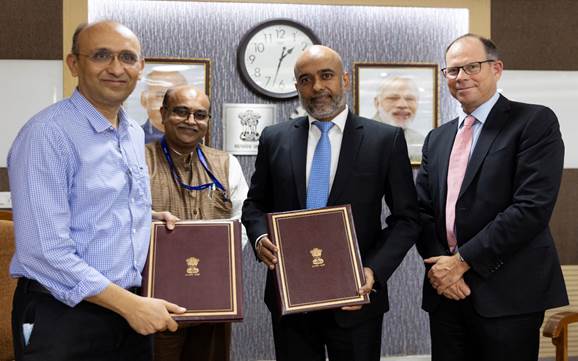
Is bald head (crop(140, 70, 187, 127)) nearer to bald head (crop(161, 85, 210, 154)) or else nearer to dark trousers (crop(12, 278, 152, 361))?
bald head (crop(161, 85, 210, 154))

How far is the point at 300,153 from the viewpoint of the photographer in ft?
7.72

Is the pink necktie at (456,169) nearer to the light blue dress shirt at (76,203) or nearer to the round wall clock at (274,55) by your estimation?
the light blue dress shirt at (76,203)

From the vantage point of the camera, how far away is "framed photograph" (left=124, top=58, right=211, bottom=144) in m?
4.08

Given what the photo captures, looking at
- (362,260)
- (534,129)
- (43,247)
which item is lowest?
(362,260)

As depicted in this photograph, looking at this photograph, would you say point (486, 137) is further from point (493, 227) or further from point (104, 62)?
point (104, 62)

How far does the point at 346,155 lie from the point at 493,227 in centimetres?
57

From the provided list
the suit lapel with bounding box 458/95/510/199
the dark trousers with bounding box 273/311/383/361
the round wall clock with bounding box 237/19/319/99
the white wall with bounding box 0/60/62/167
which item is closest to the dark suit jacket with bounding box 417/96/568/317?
the suit lapel with bounding box 458/95/510/199

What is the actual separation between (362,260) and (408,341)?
7.54 feet

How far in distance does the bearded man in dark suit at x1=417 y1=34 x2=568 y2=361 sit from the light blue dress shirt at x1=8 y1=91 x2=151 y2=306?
3.68 ft

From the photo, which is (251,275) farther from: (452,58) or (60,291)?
(60,291)

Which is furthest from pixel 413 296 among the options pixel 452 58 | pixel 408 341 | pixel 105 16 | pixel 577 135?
pixel 105 16

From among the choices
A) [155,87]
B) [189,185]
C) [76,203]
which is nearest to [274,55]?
[155,87]

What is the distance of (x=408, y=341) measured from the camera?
171 inches

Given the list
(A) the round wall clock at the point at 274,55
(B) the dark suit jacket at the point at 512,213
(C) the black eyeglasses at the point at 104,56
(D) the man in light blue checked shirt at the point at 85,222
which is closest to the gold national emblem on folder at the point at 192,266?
(D) the man in light blue checked shirt at the point at 85,222
